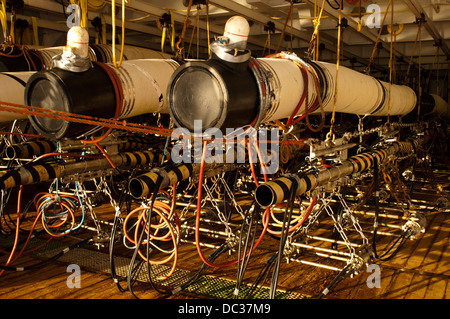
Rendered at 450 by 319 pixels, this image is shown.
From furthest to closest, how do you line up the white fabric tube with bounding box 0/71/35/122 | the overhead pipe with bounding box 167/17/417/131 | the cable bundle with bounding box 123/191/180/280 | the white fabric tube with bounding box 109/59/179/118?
the cable bundle with bounding box 123/191/180/280
the white fabric tube with bounding box 0/71/35/122
the white fabric tube with bounding box 109/59/179/118
the overhead pipe with bounding box 167/17/417/131

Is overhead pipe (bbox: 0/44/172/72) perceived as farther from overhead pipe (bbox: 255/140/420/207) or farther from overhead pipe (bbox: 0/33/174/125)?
overhead pipe (bbox: 255/140/420/207)

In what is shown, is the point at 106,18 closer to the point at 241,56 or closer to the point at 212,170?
the point at 212,170

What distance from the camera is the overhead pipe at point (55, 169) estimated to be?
2.80 m

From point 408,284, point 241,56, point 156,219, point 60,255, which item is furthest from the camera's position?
point 156,219

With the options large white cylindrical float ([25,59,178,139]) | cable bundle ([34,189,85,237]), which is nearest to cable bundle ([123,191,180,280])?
large white cylindrical float ([25,59,178,139])

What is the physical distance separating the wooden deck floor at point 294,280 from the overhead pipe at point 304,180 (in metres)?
0.87

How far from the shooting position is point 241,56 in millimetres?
1647

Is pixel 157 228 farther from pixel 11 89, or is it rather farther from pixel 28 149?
pixel 28 149

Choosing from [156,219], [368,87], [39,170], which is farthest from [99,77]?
[156,219]

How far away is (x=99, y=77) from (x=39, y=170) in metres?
1.38

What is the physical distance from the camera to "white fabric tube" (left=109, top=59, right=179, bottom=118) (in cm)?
204

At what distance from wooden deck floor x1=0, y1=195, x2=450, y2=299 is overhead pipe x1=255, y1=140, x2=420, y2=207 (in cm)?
87

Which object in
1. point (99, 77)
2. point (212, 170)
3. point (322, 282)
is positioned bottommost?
point (322, 282)

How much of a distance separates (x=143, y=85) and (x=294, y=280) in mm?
1899
